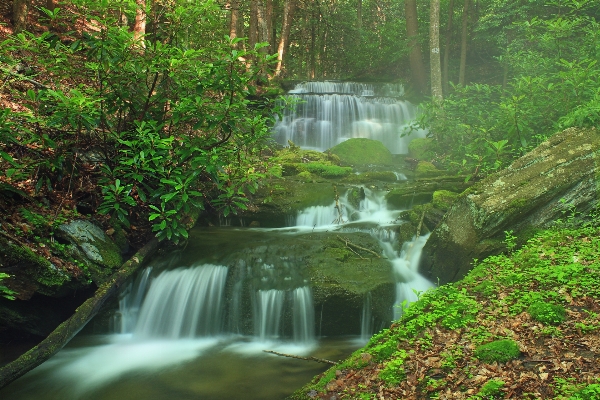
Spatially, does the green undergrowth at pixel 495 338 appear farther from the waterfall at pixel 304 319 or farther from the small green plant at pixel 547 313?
the waterfall at pixel 304 319

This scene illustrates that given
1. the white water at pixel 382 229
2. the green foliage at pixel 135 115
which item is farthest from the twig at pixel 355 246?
the green foliage at pixel 135 115

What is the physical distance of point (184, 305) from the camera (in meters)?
6.77

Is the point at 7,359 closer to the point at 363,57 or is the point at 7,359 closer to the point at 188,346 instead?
the point at 188,346

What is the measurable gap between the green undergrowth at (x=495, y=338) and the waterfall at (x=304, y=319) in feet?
7.62

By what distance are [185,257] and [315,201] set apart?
3812 millimetres

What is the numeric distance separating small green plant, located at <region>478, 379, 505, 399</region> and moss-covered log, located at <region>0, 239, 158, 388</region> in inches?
185

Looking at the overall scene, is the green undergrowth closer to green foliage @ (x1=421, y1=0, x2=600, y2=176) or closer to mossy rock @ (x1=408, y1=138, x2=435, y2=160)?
green foliage @ (x1=421, y1=0, x2=600, y2=176)

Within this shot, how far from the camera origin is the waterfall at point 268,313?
256 inches

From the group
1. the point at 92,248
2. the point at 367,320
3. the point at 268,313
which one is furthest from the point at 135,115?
the point at 367,320

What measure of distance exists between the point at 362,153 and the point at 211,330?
11.0m

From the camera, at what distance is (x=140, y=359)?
5926mm

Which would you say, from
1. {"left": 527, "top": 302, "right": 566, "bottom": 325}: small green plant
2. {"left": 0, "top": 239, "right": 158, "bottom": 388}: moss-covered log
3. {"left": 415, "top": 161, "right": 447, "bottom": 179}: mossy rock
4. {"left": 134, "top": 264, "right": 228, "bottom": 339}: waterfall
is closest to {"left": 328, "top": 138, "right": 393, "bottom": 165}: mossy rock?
{"left": 415, "top": 161, "right": 447, "bottom": 179}: mossy rock

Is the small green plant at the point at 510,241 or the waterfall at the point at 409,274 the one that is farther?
the waterfall at the point at 409,274

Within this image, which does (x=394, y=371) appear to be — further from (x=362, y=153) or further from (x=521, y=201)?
(x=362, y=153)
